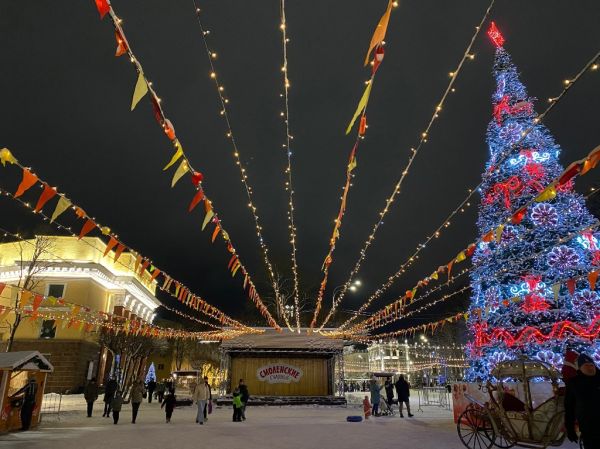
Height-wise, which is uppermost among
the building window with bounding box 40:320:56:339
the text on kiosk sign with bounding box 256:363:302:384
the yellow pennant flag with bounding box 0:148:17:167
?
the yellow pennant flag with bounding box 0:148:17:167

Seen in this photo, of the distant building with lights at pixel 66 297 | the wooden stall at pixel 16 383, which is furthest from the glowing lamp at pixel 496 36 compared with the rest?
the distant building with lights at pixel 66 297

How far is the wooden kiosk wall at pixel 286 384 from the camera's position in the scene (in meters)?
22.4

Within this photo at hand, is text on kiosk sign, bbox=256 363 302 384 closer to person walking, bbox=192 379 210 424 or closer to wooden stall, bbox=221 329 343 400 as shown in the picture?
wooden stall, bbox=221 329 343 400

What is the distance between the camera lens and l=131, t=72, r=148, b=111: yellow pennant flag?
199 inches

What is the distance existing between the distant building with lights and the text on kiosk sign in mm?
12058

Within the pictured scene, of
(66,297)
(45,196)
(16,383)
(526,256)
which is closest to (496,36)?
(526,256)

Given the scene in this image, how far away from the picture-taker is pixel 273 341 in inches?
861

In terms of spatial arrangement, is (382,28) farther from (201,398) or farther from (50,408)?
(50,408)

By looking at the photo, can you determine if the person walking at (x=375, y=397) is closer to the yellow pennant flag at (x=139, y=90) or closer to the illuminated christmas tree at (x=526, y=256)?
the illuminated christmas tree at (x=526, y=256)

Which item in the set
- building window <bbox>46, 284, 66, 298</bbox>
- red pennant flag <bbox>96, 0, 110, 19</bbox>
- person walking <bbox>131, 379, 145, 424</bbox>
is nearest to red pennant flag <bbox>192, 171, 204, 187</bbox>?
red pennant flag <bbox>96, 0, 110, 19</bbox>

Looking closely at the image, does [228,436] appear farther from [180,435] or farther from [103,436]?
[103,436]

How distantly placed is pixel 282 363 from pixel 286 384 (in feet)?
3.39

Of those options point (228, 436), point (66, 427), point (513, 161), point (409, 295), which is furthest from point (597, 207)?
point (66, 427)

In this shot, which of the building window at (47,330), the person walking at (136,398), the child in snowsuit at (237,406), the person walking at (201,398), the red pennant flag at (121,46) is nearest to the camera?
the red pennant flag at (121,46)
